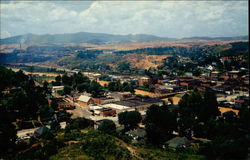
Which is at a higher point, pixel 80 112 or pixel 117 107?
pixel 117 107

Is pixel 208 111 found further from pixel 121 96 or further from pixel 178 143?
pixel 121 96

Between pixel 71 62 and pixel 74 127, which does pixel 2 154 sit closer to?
pixel 74 127

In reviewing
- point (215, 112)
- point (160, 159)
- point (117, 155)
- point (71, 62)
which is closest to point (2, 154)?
point (117, 155)

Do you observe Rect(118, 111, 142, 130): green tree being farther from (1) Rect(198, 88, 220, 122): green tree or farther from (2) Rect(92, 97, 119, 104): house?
(2) Rect(92, 97, 119, 104): house

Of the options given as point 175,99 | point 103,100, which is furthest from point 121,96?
point 175,99

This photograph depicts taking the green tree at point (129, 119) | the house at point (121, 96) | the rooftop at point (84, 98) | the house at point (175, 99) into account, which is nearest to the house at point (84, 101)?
the rooftop at point (84, 98)

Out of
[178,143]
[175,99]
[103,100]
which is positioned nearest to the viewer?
[178,143]

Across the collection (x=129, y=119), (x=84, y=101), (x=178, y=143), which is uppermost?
(x=129, y=119)

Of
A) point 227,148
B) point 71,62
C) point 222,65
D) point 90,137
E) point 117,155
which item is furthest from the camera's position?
point 71,62
